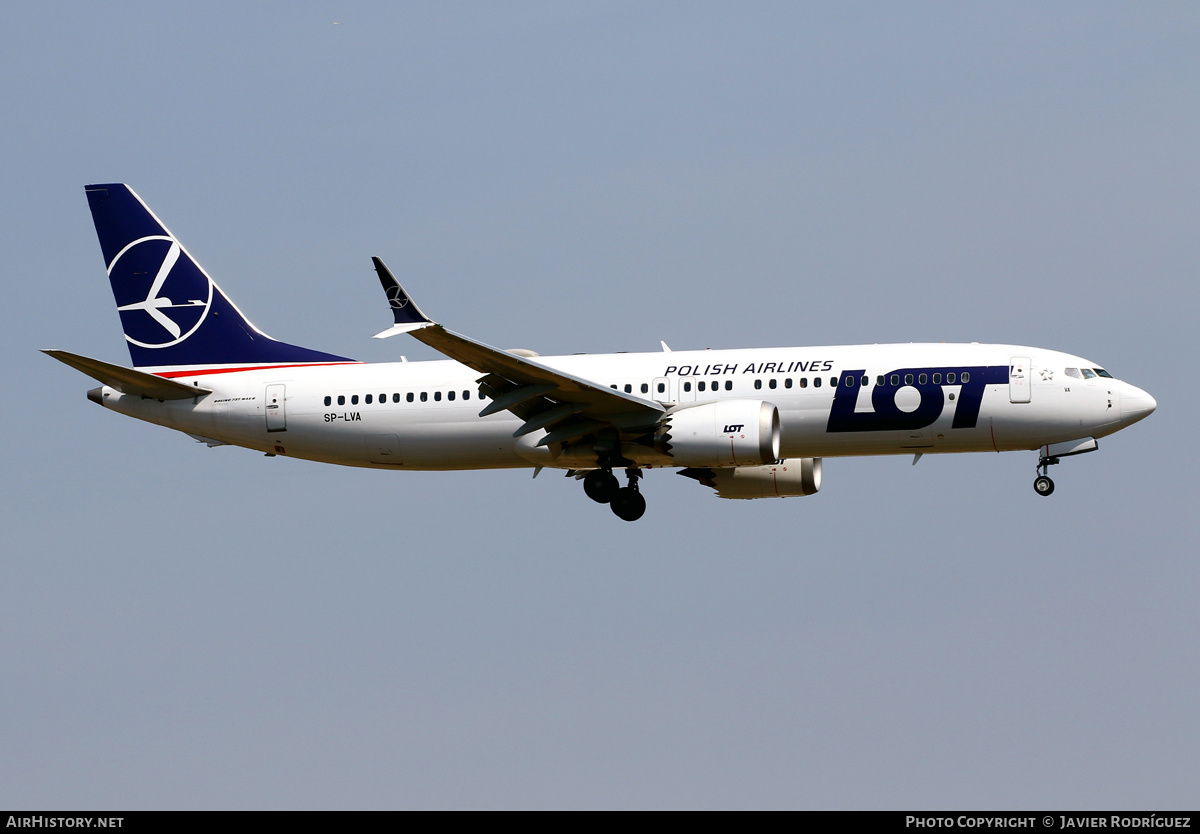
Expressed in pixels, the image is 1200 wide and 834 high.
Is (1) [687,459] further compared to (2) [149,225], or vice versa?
(2) [149,225]

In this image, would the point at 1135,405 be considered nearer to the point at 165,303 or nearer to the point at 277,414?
the point at 277,414

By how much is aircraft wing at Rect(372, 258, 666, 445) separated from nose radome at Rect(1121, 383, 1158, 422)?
1188cm

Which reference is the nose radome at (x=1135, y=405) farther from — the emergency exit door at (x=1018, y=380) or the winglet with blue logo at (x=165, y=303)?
the winglet with blue logo at (x=165, y=303)

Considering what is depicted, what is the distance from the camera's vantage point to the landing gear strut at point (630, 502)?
1767 inches

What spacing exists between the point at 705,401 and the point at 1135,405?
11.1 m

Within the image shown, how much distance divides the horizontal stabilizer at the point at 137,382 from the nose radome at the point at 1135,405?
24.5 meters

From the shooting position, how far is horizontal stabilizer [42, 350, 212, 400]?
143 feet

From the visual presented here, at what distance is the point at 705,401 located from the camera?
4284 centimetres

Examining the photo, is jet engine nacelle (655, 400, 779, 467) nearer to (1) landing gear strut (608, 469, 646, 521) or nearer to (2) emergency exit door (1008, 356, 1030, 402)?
(1) landing gear strut (608, 469, 646, 521)
